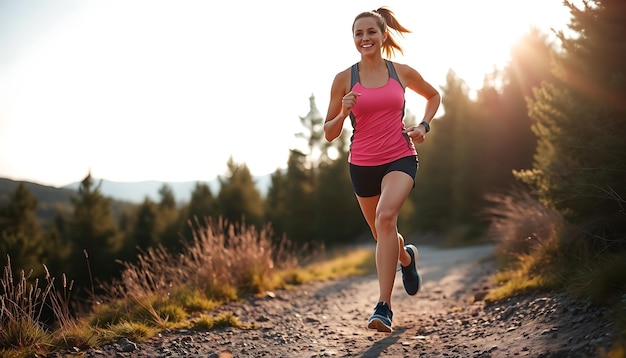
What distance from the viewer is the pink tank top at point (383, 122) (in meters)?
4.10

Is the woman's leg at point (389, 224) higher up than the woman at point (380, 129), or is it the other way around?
the woman at point (380, 129)

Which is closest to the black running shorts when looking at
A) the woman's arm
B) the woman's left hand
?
the woman's left hand

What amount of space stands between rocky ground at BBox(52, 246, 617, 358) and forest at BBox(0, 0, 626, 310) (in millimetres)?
948

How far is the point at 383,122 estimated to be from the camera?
4.12 metres

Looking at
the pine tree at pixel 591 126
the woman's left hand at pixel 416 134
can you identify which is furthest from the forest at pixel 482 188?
the woman's left hand at pixel 416 134

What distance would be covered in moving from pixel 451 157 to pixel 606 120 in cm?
2501

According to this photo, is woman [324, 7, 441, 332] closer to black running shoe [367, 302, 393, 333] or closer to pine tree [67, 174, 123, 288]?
black running shoe [367, 302, 393, 333]

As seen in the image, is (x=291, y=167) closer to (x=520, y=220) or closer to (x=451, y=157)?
(x=451, y=157)

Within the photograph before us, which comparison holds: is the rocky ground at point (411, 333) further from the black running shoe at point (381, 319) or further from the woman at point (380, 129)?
the woman at point (380, 129)

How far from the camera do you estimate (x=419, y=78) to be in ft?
14.6

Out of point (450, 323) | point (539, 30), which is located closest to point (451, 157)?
point (539, 30)

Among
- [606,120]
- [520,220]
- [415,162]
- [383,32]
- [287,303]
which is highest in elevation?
[383,32]

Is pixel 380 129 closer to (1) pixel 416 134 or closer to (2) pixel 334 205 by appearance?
(1) pixel 416 134

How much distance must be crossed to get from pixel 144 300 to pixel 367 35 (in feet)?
10.4
